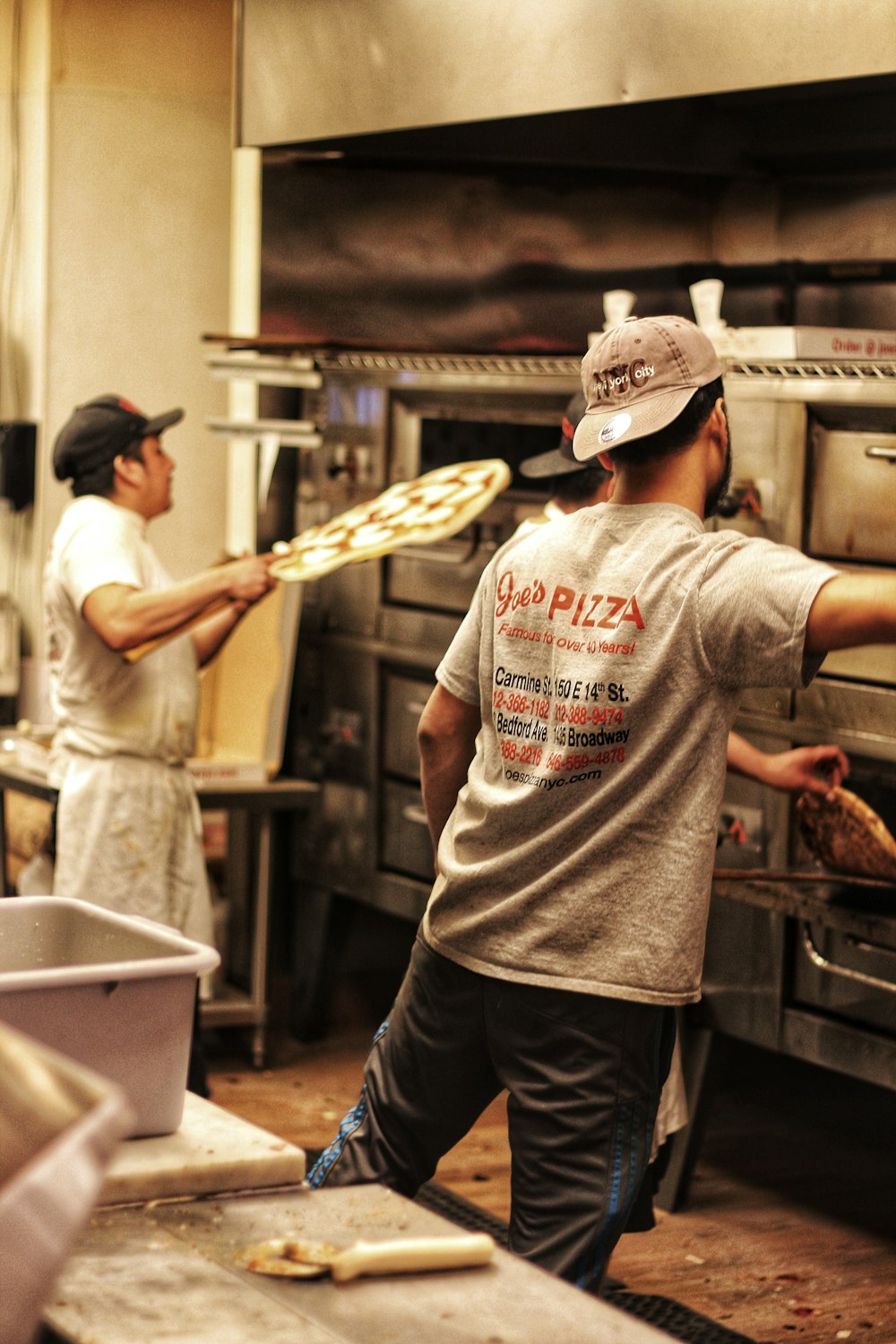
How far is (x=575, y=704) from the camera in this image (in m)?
2.09

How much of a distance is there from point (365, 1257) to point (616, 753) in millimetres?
755

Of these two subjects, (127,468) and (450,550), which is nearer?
(127,468)

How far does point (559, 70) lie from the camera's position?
3902 millimetres

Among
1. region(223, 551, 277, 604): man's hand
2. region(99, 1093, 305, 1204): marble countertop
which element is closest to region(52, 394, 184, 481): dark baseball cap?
region(223, 551, 277, 604): man's hand

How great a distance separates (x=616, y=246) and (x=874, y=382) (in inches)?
74.4

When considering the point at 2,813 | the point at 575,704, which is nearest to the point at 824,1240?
the point at 575,704

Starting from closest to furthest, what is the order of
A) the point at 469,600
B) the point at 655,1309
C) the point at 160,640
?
the point at 655,1309
the point at 160,640
the point at 469,600

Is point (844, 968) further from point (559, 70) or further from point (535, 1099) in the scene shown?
point (559, 70)

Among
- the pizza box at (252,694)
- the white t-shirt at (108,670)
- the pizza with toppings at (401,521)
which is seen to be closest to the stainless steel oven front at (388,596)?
the pizza box at (252,694)

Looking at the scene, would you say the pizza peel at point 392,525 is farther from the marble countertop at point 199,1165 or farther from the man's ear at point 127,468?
the marble countertop at point 199,1165

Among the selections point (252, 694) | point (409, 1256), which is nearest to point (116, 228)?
point (252, 694)

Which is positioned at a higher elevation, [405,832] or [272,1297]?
[272,1297]

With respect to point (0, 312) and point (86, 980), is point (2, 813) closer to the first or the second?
point (0, 312)

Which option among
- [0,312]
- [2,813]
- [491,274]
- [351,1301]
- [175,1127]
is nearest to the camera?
[351,1301]
